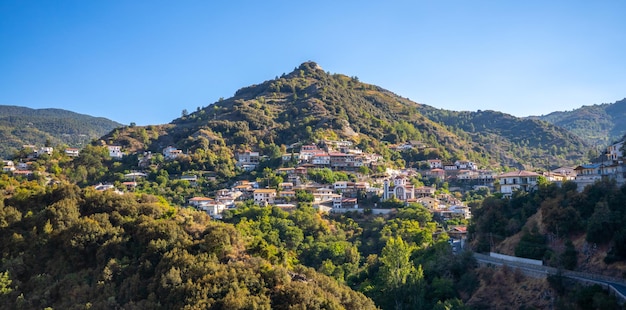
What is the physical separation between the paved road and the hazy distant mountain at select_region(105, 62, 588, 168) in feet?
144

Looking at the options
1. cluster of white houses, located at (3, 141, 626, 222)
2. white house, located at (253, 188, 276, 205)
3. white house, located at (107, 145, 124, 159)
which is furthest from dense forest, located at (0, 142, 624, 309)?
white house, located at (107, 145, 124, 159)

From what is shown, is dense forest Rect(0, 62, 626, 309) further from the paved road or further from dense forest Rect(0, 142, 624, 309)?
the paved road

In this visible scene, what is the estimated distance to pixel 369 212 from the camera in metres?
44.8

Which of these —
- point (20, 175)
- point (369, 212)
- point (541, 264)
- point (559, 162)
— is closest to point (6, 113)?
point (20, 175)

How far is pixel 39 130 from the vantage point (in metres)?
114

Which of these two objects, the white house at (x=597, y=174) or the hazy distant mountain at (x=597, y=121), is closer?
the white house at (x=597, y=174)

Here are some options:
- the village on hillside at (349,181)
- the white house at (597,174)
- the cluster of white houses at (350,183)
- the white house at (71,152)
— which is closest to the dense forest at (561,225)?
the white house at (597,174)

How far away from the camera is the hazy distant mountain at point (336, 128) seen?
Result: 2815 inches

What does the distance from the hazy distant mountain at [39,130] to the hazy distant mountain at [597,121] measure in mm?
135525

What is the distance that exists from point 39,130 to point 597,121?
164729 mm

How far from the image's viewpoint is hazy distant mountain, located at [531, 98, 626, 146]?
481ft

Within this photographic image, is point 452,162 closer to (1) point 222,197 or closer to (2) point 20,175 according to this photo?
(1) point 222,197

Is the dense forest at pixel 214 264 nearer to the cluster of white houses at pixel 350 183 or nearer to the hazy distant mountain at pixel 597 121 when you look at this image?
the cluster of white houses at pixel 350 183

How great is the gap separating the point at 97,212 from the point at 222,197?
2115cm
